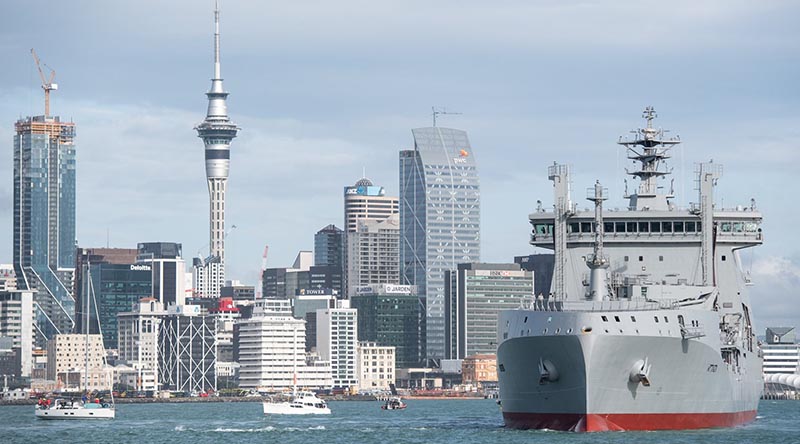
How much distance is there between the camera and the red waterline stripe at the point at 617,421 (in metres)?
75.5

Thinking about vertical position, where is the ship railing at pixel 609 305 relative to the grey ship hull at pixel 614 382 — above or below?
above

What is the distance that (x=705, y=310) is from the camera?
79.1m

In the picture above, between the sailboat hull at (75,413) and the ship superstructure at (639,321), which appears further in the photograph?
the sailboat hull at (75,413)

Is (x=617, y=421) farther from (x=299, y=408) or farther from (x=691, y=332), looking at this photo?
(x=299, y=408)

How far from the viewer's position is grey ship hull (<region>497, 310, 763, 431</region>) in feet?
245

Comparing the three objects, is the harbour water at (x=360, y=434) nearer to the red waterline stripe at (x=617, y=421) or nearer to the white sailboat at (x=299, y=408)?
the red waterline stripe at (x=617, y=421)

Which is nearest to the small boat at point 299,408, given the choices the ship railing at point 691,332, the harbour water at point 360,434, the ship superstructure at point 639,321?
the harbour water at point 360,434

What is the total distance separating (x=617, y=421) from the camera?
75625mm

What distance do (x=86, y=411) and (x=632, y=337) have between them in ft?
256

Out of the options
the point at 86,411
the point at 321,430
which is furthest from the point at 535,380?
the point at 86,411

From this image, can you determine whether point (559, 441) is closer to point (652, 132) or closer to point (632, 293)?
point (632, 293)

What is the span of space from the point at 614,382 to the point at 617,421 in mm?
1859

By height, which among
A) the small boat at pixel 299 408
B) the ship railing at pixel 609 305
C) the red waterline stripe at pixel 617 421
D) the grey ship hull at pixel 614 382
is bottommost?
the small boat at pixel 299 408

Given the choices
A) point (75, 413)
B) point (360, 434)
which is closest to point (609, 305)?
point (360, 434)
